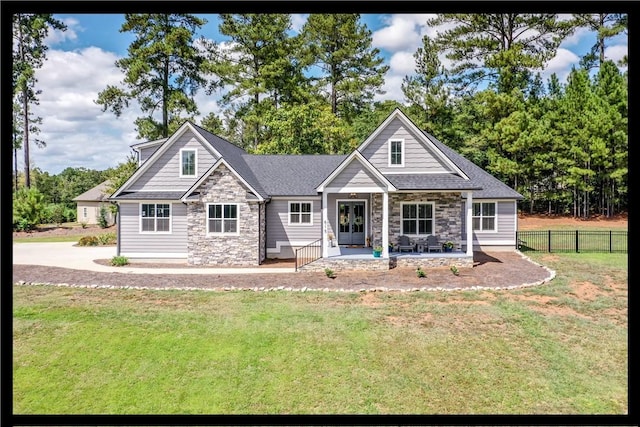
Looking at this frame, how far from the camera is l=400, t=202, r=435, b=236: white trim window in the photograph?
14.6 meters

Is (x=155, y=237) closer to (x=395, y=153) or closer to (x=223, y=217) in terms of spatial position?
(x=223, y=217)

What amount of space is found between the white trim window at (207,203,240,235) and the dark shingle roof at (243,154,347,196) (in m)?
2.23

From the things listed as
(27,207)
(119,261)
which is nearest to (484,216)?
(119,261)

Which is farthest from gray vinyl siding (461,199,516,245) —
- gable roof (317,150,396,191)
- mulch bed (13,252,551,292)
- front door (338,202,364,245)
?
gable roof (317,150,396,191)

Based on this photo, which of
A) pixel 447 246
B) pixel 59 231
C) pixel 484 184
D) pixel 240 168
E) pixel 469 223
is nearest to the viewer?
pixel 469 223

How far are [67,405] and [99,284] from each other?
694 centimetres

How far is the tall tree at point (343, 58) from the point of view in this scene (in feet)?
93.5

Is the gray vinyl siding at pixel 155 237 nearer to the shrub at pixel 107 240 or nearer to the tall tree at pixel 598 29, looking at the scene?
the shrub at pixel 107 240

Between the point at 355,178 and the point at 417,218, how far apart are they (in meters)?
3.35

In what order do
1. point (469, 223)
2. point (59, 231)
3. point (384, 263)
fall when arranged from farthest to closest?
point (59, 231) → point (469, 223) → point (384, 263)

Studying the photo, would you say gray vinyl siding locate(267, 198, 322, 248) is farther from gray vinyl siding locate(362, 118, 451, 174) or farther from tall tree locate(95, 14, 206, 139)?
tall tree locate(95, 14, 206, 139)

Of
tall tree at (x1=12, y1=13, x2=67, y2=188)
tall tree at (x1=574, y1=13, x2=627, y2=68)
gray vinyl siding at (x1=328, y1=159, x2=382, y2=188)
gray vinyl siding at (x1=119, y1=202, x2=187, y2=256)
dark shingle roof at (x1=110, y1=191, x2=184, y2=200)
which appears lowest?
gray vinyl siding at (x1=119, y1=202, x2=187, y2=256)

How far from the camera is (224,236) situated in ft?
46.2
